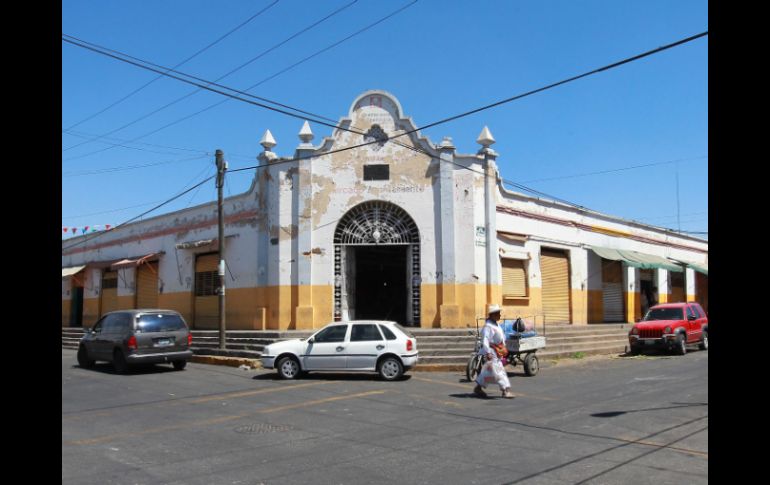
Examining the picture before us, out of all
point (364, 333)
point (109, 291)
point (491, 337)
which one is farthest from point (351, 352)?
point (109, 291)

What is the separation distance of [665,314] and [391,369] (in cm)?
1173

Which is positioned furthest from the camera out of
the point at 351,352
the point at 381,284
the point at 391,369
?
the point at 381,284

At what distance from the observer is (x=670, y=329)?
21031 mm

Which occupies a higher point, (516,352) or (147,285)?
(147,285)

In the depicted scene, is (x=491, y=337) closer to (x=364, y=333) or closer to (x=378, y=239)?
(x=364, y=333)

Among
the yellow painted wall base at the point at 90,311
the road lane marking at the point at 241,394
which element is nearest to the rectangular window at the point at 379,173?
the road lane marking at the point at 241,394

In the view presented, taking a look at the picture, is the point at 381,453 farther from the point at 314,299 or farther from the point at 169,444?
the point at 314,299

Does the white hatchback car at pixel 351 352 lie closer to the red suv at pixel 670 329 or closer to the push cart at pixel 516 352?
the push cart at pixel 516 352

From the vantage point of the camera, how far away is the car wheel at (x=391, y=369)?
15.3 m

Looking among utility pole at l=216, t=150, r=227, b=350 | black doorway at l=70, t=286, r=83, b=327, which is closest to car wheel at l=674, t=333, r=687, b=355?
utility pole at l=216, t=150, r=227, b=350

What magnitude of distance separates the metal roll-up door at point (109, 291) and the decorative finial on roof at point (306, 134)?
14.2 m

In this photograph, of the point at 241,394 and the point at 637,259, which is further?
the point at 637,259
